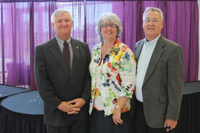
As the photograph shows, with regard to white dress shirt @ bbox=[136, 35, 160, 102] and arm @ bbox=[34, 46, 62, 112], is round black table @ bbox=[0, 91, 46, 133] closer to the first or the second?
arm @ bbox=[34, 46, 62, 112]

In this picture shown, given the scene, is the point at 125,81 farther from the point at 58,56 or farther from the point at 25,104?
the point at 25,104

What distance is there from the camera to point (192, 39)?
3.99 m

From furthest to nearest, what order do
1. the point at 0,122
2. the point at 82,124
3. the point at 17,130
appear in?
the point at 0,122, the point at 17,130, the point at 82,124

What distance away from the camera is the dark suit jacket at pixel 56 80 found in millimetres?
1611

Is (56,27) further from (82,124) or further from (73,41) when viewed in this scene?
(82,124)

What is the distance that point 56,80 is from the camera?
163cm

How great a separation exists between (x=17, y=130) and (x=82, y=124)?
0.82 metres

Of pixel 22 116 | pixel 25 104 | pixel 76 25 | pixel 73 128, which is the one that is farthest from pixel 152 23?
pixel 76 25

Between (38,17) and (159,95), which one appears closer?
(159,95)

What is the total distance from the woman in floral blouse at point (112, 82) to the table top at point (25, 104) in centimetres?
71

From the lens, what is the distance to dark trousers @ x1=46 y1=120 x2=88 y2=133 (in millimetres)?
1652

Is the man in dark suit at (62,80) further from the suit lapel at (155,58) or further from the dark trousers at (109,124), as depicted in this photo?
the suit lapel at (155,58)

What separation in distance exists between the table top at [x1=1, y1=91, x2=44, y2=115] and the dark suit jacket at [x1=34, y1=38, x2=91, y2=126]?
475 mm

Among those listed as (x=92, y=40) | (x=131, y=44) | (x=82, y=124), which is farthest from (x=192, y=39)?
(x=82, y=124)
